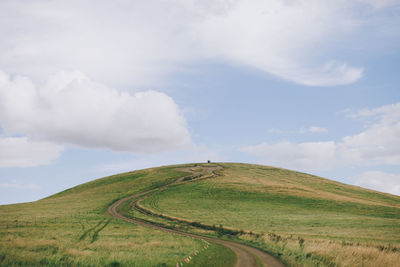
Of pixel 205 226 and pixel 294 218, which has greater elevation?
pixel 205 226

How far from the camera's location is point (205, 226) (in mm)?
47094

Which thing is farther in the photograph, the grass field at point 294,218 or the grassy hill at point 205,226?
the grass field at point 294,218

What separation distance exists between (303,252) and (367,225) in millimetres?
31249

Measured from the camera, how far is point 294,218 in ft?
188

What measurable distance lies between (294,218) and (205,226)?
20.4 metres

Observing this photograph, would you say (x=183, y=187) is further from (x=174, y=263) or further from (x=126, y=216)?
(x=174, y=263)

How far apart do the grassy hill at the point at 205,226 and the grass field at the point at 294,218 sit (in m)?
0.14

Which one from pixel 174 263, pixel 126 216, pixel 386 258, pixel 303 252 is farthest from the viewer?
pixel 126 216

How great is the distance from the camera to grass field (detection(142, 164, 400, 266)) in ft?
74.1

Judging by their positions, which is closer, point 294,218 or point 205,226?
point 205,226

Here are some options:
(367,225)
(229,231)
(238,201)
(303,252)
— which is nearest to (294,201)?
(238,201)

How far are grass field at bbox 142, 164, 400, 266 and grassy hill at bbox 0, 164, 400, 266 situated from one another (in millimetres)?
140

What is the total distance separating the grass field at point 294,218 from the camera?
74.1 ft

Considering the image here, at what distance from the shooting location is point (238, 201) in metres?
80.6
